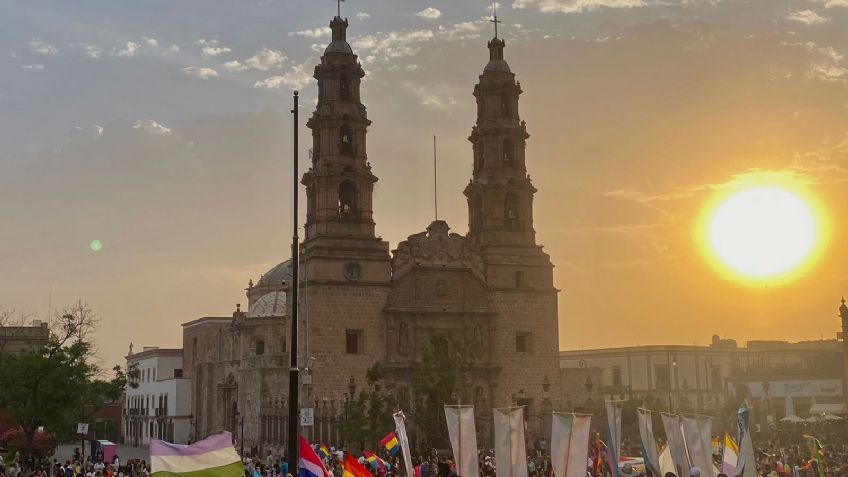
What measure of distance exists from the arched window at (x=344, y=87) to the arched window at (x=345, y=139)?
5.77ft

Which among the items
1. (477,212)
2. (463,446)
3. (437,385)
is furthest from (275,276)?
(463,446)

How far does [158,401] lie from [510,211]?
42144 millimetres

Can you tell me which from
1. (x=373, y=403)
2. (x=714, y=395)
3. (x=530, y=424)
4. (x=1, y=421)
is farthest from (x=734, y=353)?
(x=1, y=421)

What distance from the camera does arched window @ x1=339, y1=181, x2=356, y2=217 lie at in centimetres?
5919

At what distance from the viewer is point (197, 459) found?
17578mm

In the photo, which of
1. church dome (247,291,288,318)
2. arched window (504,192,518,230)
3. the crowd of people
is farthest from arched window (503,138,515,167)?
the crowd of people

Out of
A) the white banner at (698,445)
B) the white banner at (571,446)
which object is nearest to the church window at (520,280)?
the white banner at (698,445)

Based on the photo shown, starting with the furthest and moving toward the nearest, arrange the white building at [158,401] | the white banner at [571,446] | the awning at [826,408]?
the white building at [158,401], the awning at [826,408], the white banner at [571,446]

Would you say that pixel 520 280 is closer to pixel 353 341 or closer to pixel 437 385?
pixel 353 341

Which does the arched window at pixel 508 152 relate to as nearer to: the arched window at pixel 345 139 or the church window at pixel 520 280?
the church window at pixel 520 280

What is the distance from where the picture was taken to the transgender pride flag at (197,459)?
17.2m

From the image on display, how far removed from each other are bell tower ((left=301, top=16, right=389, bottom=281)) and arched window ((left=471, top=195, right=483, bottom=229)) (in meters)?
7.39

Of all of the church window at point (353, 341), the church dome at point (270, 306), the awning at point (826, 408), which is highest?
the church dome at point (270, 306)

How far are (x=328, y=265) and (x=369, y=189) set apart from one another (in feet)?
16.5
